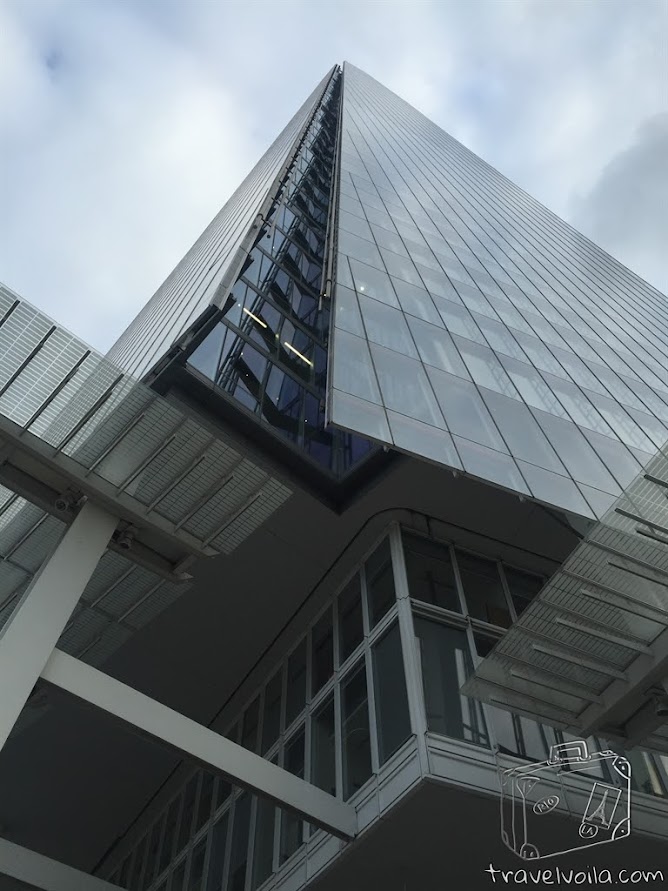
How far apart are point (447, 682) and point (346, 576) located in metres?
4.89

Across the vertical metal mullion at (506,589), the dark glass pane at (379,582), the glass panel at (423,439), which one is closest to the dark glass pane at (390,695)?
the dark glass pane at (379,582)

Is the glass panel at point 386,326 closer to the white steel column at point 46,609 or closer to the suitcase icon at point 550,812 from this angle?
the white steel column at point 46,609

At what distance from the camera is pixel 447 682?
13180 millimetres

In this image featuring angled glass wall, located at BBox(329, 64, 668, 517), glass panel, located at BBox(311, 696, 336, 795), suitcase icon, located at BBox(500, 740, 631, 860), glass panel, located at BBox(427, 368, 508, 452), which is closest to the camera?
suitcase icon, located at BBox(500, 740, 631, 860)

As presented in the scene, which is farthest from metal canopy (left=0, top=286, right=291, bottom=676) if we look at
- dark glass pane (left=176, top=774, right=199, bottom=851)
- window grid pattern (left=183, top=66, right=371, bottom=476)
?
dark glass pane (left=176, top=774, right=199, bottom=851)

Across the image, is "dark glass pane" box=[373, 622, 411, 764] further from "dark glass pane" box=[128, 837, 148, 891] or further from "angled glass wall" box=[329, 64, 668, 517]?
"dark glass pane" box=[128, 837, 148, 891]

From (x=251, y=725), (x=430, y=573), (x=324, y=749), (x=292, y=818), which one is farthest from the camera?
(x=251, y=725)

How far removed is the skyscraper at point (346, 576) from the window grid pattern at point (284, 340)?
0.36ft

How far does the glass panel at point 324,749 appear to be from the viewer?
540 inches

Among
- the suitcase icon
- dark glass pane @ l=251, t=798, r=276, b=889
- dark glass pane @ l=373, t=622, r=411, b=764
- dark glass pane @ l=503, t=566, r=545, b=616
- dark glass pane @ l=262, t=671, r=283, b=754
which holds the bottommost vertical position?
the suitcase icon

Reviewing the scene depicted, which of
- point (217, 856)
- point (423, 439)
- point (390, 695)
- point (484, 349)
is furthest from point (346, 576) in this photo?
point (484, 349)

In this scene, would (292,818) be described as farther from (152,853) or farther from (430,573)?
(152,853)

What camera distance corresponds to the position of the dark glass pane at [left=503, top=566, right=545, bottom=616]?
54.3 ft

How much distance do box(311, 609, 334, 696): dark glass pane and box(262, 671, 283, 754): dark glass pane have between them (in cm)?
151
